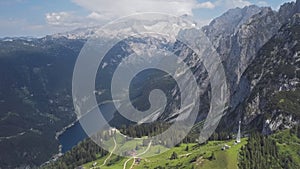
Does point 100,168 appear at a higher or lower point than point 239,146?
lower

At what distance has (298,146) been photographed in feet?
528

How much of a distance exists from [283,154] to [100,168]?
72511mm


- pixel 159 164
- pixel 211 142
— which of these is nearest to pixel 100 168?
pixel 159 164

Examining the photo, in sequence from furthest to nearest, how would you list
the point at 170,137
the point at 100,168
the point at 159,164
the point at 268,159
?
the point at 170,137 < the point at 100,168 < the point at 159,164 < the point at 268,159

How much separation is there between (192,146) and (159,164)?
29519 mm

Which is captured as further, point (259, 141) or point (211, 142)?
point (211, 142)

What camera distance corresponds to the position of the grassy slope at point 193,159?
13738 cm

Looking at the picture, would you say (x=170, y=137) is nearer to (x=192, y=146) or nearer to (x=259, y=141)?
(x=192, y=146)

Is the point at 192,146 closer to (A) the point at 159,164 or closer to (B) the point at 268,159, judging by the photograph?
(A) the point at 159,164

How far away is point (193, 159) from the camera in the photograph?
147 m

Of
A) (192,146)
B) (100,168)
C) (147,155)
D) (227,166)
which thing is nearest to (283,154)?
(227,166)

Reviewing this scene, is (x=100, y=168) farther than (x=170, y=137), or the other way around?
(x=170, y=137)

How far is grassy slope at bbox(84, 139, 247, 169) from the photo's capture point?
137m

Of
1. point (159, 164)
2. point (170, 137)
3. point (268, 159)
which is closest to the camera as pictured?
point (268, 159)
